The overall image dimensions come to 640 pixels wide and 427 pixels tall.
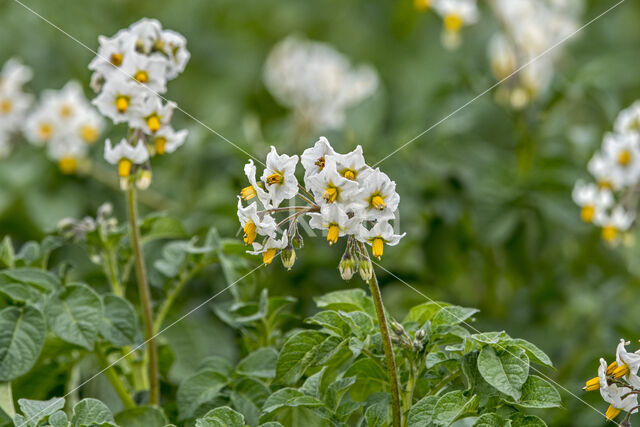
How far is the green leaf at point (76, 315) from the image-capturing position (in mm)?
1308

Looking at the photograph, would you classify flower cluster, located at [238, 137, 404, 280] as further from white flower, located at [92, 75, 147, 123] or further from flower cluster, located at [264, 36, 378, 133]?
flower cluster, located at [264, 36, 378, 133]

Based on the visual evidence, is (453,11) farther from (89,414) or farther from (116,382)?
(89,414)

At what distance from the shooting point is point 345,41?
15.7ft

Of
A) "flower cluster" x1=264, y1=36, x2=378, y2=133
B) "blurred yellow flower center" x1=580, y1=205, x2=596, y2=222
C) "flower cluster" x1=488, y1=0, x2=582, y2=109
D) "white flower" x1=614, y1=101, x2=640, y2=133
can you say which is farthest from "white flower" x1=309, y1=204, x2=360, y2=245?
"flower cluster" x1=264, y1=36, x2=378, y2=133

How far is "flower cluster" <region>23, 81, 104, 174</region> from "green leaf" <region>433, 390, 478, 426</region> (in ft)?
5.54

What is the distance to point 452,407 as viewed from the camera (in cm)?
108

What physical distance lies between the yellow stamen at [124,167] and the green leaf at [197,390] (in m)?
0.37

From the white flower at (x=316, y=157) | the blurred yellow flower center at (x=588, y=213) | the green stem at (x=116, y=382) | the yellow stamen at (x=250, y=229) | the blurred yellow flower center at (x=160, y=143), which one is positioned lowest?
the green stem at (x=116, y=382)

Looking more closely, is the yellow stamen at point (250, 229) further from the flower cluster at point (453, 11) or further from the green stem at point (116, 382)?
the flower cluster at point (453, 11)

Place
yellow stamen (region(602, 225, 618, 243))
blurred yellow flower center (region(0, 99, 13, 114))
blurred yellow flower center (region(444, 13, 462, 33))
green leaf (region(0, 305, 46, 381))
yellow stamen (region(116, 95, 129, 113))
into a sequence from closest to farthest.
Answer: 1. green leaf (region(0, 305, 46, 381))
2. yellow stamen (region(116, 95, 129, 113))
3. yellow stamen (region(602, 225, 618, 243))
4. blurred yellow flower center (region(0, 99, 13, 114))
5. blurred yellow flower center (region(444, 13, 462, 33))

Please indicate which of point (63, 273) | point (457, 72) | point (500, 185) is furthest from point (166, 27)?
point (63, 273)

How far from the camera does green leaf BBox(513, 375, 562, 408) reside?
3.57ft

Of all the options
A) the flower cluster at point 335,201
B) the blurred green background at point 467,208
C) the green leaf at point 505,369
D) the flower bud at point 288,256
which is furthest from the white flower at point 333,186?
the blurred green background at point 467,208

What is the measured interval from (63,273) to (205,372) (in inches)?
13.7
